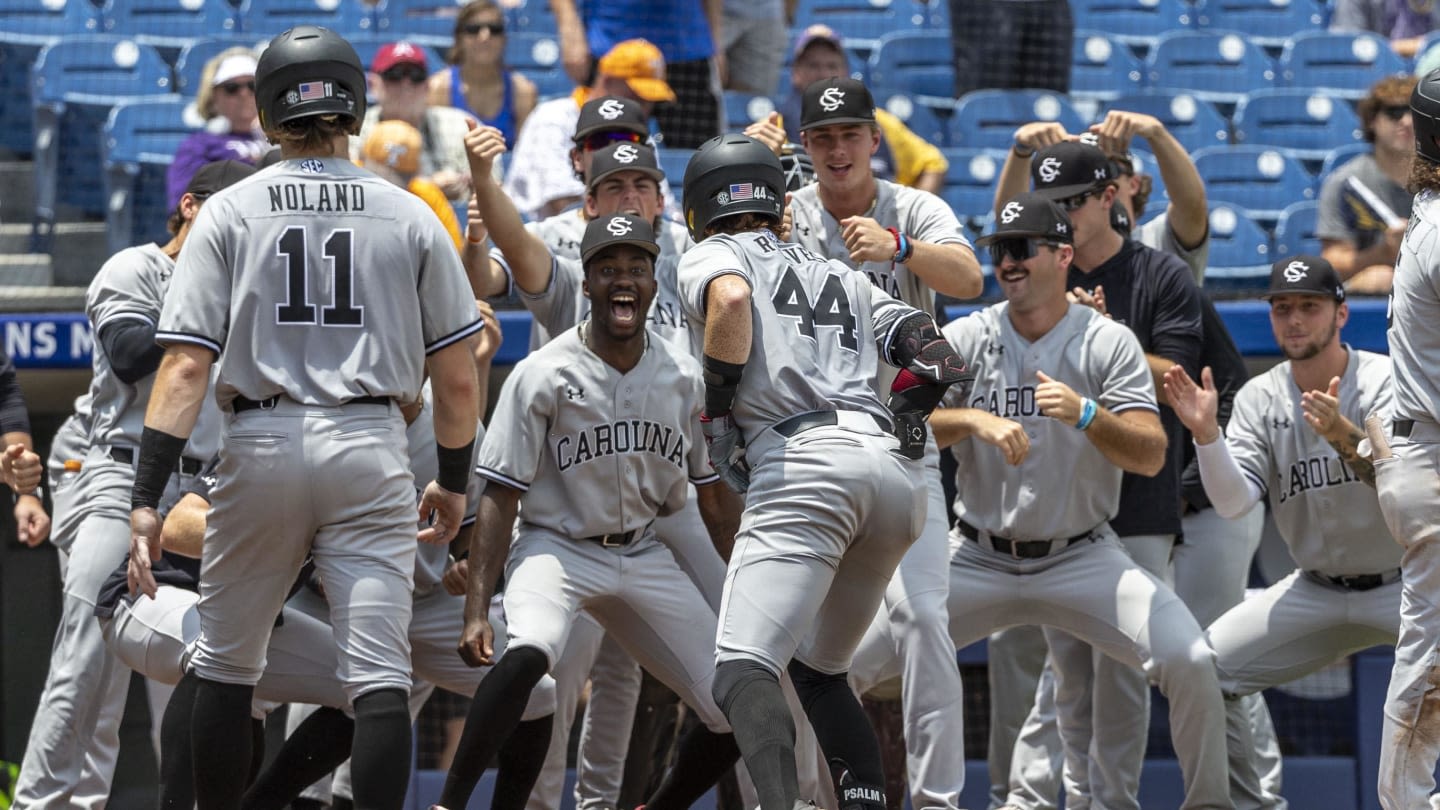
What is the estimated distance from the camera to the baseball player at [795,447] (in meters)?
4.02

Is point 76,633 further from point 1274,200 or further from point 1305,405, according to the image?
point 1274,200

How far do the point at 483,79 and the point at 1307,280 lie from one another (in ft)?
12.7

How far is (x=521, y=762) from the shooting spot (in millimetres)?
4629

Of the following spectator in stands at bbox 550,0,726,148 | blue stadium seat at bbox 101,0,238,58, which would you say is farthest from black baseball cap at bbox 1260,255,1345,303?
blue stadium seat at bbox 101,0,238,58

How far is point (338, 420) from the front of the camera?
3861 millimetres

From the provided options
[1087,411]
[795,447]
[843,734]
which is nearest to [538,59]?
[1087,411]

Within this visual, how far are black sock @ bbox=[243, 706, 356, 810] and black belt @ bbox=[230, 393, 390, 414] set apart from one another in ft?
3.12

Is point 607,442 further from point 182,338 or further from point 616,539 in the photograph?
point 182,338

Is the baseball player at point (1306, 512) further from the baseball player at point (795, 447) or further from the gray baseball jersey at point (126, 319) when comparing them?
the gray baseball jersey at point (126, 319)

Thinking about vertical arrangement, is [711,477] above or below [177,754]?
above

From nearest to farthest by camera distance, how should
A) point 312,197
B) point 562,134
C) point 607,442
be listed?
point 312,197 → point 607,442 → point 562,134

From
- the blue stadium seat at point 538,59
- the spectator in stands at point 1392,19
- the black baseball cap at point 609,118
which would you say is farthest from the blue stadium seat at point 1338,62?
the black baseball cap at point 609,118

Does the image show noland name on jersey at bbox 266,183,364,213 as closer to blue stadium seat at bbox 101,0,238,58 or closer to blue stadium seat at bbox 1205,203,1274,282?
blue stadium seat at bbox 1205,203,1274,282

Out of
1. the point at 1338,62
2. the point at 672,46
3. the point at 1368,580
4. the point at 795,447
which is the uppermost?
the point at 672,46
